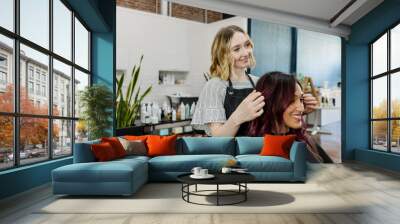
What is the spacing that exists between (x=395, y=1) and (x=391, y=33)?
829 mm

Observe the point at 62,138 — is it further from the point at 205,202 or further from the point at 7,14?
the point at 205,202

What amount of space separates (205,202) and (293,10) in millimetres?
4349

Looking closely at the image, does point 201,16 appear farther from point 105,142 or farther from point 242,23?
point 105,142

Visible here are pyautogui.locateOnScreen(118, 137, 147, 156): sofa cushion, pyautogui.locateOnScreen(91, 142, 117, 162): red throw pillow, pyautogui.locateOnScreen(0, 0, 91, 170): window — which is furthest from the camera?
pyautogui.locateOnScreen(118, 137, 147, 156): sofa cushion

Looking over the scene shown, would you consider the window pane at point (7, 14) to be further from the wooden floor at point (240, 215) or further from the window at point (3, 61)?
the wooden floor at point (240, 215)

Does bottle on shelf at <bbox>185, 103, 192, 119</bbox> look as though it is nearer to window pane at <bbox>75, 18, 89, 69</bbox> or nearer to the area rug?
window pane at <bbox>75, 18, 89, 69</bbox>

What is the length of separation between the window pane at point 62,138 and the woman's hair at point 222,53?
2.48m

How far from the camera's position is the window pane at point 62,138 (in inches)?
226

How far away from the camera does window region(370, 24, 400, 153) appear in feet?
23.2

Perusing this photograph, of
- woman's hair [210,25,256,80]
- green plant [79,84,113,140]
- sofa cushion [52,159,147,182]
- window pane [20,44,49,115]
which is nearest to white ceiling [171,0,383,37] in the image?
woman's hair [210,25,256,80]

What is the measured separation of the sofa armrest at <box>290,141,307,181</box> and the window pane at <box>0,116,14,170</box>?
3418 mm

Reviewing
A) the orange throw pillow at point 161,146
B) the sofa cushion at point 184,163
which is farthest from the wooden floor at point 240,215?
the orange throw pillow at point 161,146

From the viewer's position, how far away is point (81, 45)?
22.9 ft

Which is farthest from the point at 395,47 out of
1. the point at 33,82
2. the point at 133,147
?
the point at 33,82
